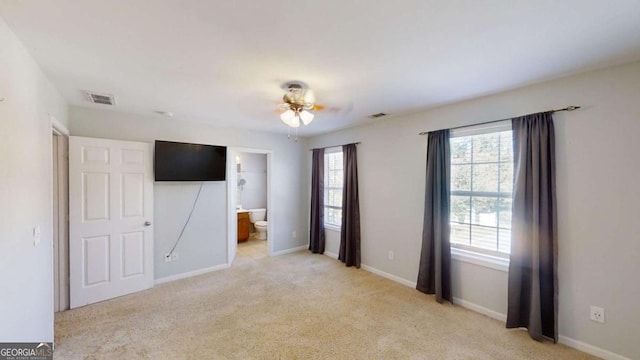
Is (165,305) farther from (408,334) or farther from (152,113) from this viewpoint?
(408,334)

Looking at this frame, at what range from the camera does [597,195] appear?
2.18 metres

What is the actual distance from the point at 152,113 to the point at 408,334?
3993 mm

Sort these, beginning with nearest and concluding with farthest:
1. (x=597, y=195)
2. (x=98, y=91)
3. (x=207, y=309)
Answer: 1. (x=597, y=195)
2. (x=98, y=91)
3. (x=207, y=309)

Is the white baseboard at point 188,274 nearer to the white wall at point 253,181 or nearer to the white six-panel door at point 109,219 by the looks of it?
the white six-panel door at point 109,219

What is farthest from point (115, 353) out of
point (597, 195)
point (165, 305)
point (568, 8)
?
point (597, 195)

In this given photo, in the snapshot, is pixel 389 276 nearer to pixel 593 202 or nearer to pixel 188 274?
pixel 593 202

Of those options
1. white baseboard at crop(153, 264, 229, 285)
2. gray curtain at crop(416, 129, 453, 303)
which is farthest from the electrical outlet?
white baseboard at crop(153, 264, 229, 285)

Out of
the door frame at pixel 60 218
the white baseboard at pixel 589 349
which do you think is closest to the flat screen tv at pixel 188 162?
the door frame at pixel 60 218

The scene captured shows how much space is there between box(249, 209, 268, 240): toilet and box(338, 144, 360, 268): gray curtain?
2.47 meters

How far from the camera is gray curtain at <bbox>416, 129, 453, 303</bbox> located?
3098mm

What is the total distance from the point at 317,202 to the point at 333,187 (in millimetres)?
424

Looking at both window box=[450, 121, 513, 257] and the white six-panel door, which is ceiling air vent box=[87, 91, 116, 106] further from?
window box=[450, 121, 513, 257]

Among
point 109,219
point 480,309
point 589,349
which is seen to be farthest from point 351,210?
point 109,219

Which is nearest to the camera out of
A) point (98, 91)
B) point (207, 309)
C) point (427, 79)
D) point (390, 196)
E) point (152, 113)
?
point (427, 79)
